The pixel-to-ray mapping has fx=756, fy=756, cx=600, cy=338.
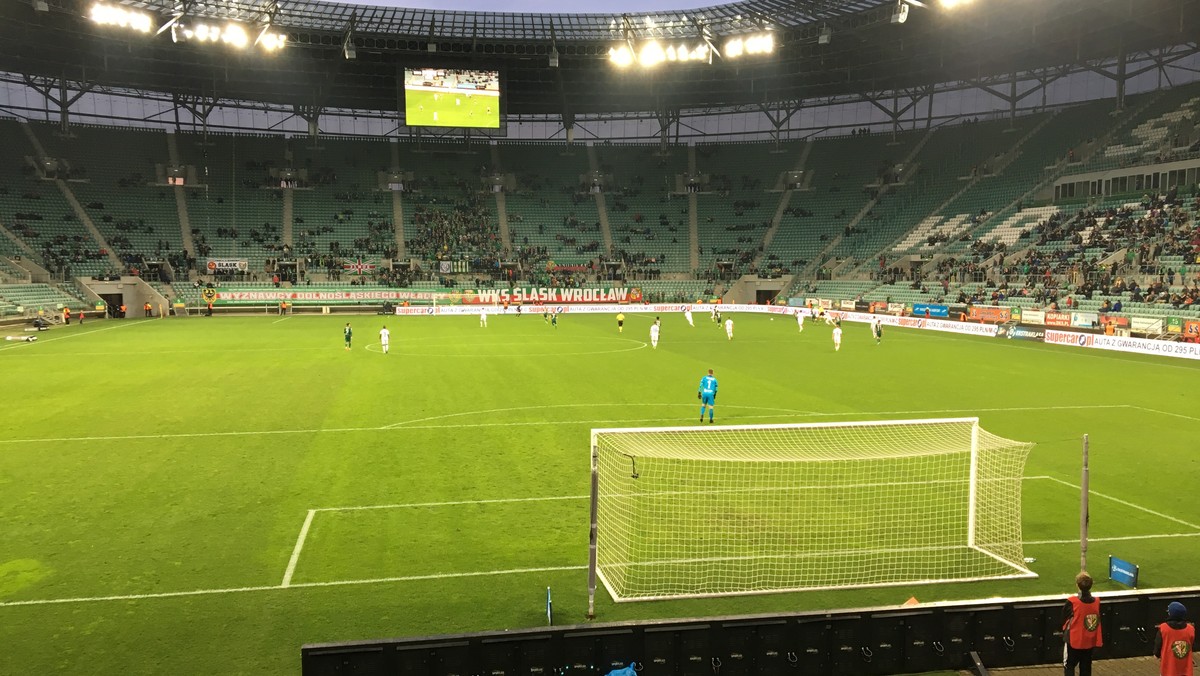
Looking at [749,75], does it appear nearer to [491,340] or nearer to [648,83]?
[648,83]

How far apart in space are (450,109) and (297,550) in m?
57.7

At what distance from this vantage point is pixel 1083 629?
7375 millimetres

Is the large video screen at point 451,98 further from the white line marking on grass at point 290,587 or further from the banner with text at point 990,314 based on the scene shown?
the white line marking on grass at point 290,587

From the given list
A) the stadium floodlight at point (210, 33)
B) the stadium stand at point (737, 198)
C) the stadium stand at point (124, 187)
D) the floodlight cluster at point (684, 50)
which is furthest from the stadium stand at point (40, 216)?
the stadium stand at point (737, 198)

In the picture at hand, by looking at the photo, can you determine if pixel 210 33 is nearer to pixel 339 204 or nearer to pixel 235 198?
pixel 235 198

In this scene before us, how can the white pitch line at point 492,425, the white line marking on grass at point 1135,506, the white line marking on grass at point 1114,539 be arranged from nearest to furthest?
the white line marking on grass at point 1114,539
the white line marking on grass at point 1135,506
the white pitch line at point 492,425

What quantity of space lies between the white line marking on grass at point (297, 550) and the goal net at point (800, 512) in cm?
422

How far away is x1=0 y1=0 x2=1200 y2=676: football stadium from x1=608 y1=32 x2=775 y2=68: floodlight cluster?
349 millimetres

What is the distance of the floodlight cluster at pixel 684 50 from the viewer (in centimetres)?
5847

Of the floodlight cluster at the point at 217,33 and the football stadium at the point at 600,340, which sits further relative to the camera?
the floodlight cluster at the point at 217,33

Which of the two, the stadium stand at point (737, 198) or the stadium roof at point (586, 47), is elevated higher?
the stadium roof at point (586, 47)

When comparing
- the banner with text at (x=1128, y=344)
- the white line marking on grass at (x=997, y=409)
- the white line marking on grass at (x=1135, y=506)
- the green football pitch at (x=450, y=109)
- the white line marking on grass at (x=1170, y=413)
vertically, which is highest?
the green football pitch at (x=450, y=109)

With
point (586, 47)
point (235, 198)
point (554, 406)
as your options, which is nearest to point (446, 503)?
point (554, 406)

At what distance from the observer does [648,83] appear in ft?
237
